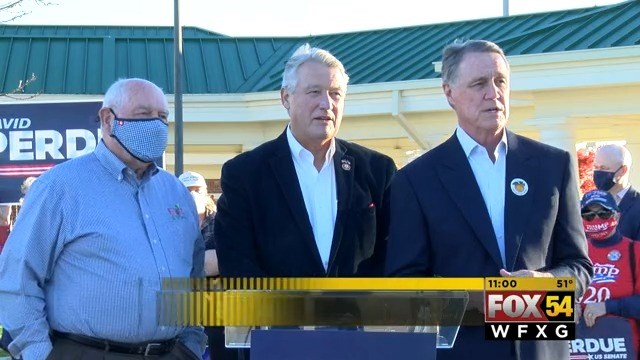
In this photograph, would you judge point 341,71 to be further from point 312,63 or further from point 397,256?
point 397,256

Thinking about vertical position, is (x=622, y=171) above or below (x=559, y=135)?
below

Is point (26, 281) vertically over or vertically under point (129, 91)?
under

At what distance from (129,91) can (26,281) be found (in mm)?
894

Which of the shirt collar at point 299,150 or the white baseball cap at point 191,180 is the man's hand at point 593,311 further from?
the white baseball cap at point 191,180

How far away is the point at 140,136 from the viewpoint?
441 cm

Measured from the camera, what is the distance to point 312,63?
4.46 m

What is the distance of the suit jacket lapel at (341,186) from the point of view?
4449 mm

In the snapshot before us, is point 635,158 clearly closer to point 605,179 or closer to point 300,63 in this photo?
point 605,179

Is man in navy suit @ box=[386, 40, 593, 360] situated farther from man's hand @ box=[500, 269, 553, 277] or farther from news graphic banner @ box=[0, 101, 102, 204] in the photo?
news graphic banner @ box=[0, 101, 102, 204]

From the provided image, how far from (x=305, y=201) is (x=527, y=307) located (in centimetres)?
145

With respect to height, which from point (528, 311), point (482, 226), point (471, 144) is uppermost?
point (471, 144)

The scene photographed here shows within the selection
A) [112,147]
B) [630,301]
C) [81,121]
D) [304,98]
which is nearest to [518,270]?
[304,98]

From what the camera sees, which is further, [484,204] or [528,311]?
[484,204]

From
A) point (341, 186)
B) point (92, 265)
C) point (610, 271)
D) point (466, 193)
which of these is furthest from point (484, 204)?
point (610, 271)
